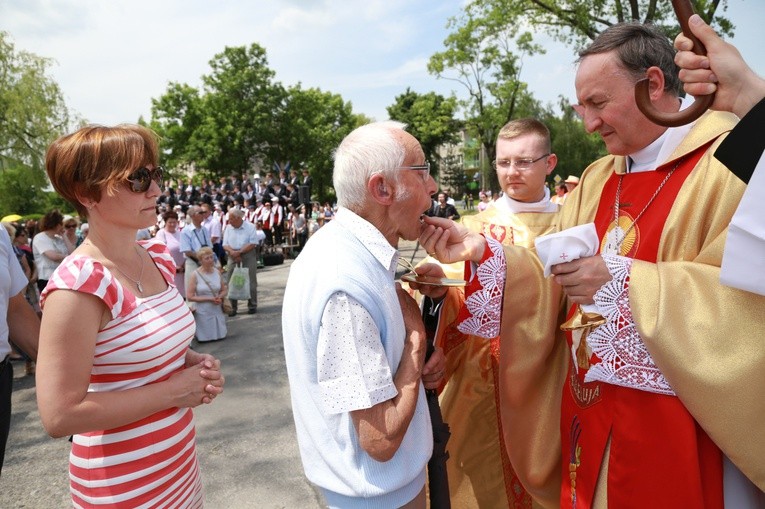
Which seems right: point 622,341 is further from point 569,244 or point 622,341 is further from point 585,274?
point 569,244

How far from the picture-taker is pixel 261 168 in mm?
39562

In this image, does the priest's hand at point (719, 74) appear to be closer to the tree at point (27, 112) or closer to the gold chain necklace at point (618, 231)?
the gold chain necklace at point (618, 231)

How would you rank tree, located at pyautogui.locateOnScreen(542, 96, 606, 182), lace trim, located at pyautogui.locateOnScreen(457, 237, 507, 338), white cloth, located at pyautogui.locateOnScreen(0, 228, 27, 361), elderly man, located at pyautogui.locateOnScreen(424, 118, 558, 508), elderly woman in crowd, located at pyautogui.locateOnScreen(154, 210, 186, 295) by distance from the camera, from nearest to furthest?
lace trim, located at pyautogui.locateOnScreen(457, 237, 507, 338) → white cloth, located at pyautogui.locateOnScreen(0, 228, 27, 361) → elderly man, located at pyautogui.locateOnScreen(424, 118, 558, 508) → elderly woman in crowd, located at pyautogui.locateOnScreen(154, 210, 186, 295) → tree, located at pyautogui.locateOnScreen(542, 96, 606, 182)

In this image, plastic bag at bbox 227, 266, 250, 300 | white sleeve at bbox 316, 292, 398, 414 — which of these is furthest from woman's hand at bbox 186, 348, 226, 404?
plastic bag at bbox 227, 266, 250, 300

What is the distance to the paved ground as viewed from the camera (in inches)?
138

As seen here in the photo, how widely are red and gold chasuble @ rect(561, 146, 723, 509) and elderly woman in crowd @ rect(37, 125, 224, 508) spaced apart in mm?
1392

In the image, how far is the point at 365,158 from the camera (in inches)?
61.2

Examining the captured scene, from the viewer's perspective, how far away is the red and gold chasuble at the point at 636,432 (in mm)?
1600

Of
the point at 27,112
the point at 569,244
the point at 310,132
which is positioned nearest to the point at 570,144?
the point at 310,132

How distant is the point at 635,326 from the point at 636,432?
0.39 meters

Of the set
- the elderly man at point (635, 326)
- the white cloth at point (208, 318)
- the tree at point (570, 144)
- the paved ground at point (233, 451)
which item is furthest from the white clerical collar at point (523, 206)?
the tree at point (570, 144)

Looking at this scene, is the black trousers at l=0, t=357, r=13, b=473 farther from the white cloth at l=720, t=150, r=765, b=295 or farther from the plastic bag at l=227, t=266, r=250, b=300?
the plastic bag at l=227, t=266, r=250, b=300

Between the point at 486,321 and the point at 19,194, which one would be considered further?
the point at 19,194

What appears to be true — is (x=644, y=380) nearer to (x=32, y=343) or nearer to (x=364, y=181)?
(x=364, y=181)
